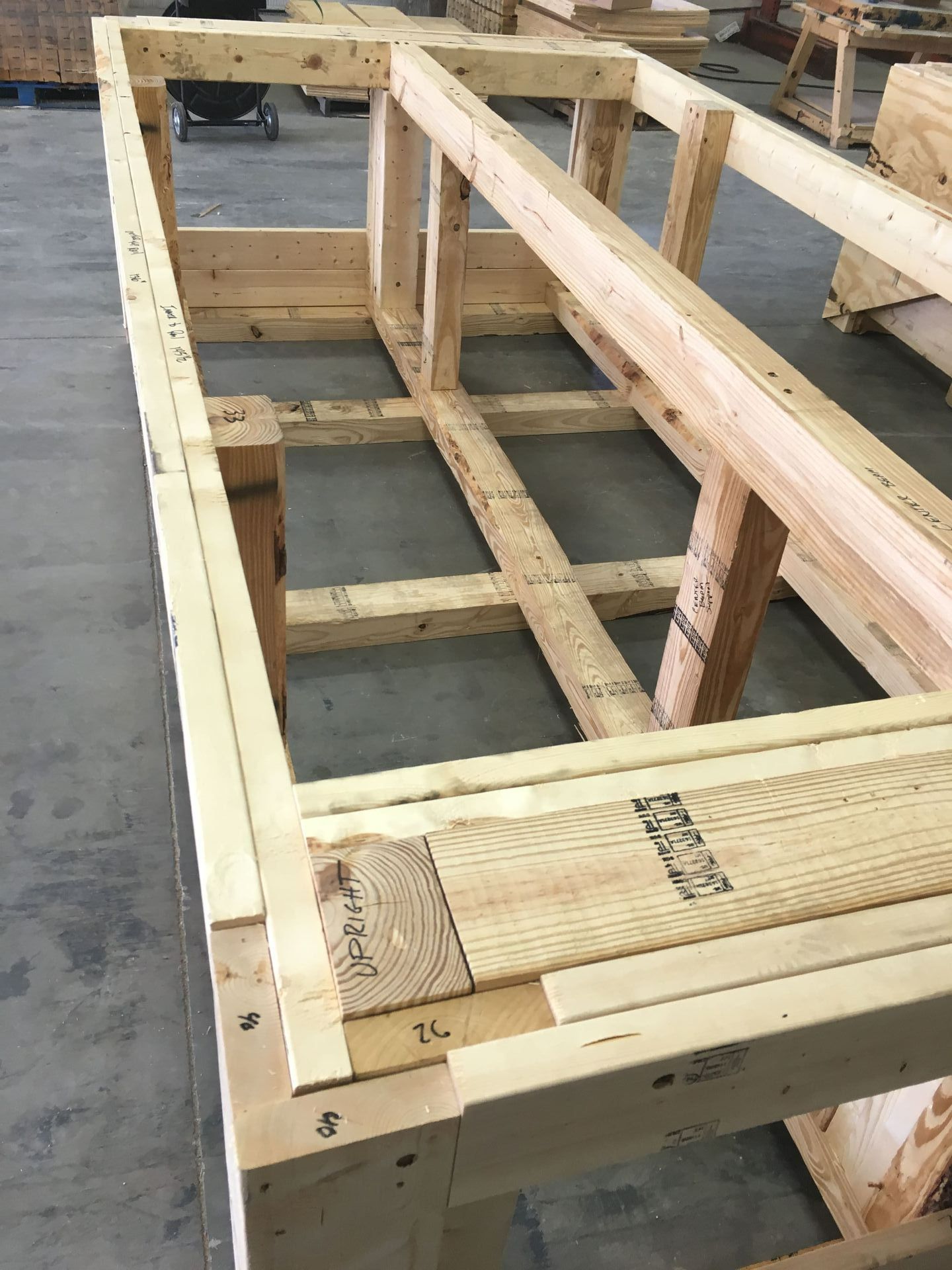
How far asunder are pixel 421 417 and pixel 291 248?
1.17 metres

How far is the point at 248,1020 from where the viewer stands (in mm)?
767

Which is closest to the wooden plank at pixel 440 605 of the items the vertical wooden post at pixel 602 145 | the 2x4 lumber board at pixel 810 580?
the 2x4 lumber board at pixel 810 580

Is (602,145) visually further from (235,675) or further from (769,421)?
(235,675)

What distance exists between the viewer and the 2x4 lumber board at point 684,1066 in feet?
2.39

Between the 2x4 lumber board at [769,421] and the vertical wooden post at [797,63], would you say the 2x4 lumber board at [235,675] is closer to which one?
the 2x4 lumber board at [769,421]

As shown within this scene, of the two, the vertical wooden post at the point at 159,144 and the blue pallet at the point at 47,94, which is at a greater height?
the vertical wooden post at the point at 159,144

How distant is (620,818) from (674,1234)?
4.16ft

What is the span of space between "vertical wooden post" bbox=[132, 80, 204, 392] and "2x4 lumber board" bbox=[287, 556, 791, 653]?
2.92ft

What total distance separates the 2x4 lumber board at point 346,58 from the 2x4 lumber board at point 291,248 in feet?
2.24

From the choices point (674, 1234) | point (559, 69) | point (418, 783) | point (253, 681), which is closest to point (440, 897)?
point (418, 783)

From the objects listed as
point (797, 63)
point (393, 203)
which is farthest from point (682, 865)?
point (797, 63)

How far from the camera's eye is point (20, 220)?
5398 millimetres

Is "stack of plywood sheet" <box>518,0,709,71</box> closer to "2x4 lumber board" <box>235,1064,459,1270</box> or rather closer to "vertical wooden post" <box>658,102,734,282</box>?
"vertical wooden post" <box>658,102,734,282</box>

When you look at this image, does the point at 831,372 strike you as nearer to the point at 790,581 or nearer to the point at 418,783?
the point at 790,581
